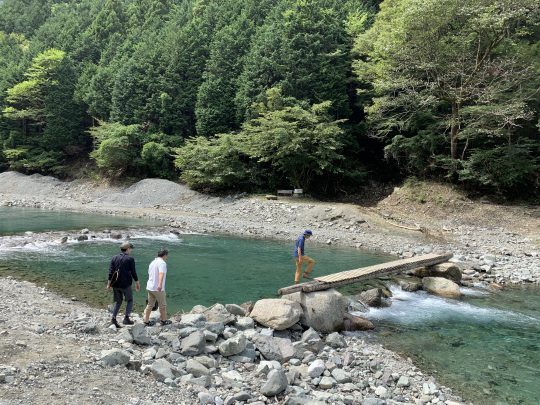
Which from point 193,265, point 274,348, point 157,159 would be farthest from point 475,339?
point 157,159

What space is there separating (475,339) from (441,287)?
4173 millimetres

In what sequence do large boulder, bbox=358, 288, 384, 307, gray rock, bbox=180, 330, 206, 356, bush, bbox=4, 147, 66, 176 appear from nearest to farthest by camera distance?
gray rock, bbox=180, 330, 206, 356 < large boulder, bbox=358, 288, 384, 307 < bush, bbox=4, 147, 66, 176

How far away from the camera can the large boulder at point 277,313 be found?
971cm

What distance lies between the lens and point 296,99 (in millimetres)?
35844

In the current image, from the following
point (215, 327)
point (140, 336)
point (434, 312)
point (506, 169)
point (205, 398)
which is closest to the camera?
point (205, 398)

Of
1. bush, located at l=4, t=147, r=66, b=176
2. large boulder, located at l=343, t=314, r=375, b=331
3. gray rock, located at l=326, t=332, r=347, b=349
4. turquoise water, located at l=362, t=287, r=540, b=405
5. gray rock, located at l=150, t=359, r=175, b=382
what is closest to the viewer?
gray rock, located at l=150, t=359, r=175, b=382

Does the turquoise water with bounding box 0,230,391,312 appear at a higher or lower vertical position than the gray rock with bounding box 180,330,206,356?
lower

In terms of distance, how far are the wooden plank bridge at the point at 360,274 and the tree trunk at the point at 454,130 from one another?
14.1 meters

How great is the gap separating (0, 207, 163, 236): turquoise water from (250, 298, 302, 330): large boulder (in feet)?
58.9

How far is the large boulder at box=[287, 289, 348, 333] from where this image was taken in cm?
1038

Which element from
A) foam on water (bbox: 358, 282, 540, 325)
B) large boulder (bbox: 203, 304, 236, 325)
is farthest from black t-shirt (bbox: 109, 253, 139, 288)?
foam on water (bbox: 358, 282, 540, 325)

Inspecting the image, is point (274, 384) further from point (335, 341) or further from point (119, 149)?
point (119, 149)

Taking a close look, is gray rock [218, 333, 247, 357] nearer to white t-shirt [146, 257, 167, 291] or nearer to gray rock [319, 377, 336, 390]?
gray rock [319, 377, 336, 390]

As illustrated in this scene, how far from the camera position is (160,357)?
24.6 feet
